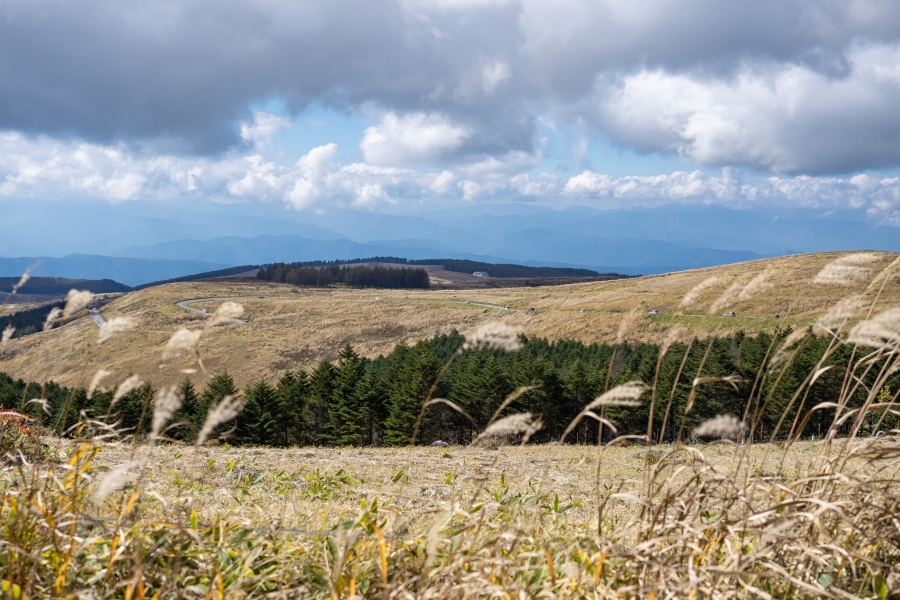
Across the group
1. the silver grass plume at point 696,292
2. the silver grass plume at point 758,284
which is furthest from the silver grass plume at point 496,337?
the silver grass plume at point 758,284

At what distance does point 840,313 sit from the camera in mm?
3516

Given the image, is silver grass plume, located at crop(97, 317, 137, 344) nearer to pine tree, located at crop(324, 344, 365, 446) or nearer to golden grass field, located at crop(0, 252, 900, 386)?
pine tree, located at crop(324, 344, 365, 446)

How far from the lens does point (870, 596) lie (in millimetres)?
2854

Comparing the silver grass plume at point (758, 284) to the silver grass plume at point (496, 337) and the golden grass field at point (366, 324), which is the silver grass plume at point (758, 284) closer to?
the silver grass plume at point (496, 337)

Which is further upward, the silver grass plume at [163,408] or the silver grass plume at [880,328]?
the silver grass plume at [880,328]

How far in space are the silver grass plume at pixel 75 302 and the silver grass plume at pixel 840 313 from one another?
184 inches

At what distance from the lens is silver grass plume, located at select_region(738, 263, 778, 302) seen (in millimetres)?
3703

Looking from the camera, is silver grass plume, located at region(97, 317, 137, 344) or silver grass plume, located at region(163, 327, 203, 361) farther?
silver grass plume, located at region(97, 317, 137, 344)

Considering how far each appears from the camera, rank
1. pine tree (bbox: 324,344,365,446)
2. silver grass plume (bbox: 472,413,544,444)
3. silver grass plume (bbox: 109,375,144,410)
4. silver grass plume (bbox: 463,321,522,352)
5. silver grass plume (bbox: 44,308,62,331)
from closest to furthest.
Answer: silver grass plume (bbox: 472,413,544,444), silver grass plume (bbox: 463,321,522,352), silver grass plume (bbox: 109,375,144,410), silver grass plume (bbox: 44,308,62,331), pine tree (bbox: 324,344,365,446)

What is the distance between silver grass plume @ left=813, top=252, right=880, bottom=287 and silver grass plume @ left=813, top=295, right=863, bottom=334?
11 cm

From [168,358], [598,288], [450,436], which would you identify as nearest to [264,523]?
[168,358]

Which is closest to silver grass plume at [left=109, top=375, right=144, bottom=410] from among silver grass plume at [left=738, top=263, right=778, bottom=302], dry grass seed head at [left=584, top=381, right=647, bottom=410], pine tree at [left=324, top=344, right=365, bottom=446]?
dry grass seed head at [left=584, top=381, right=647, bottom=410]

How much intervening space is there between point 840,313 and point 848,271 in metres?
0.37

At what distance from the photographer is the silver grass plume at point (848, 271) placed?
3.64 m
